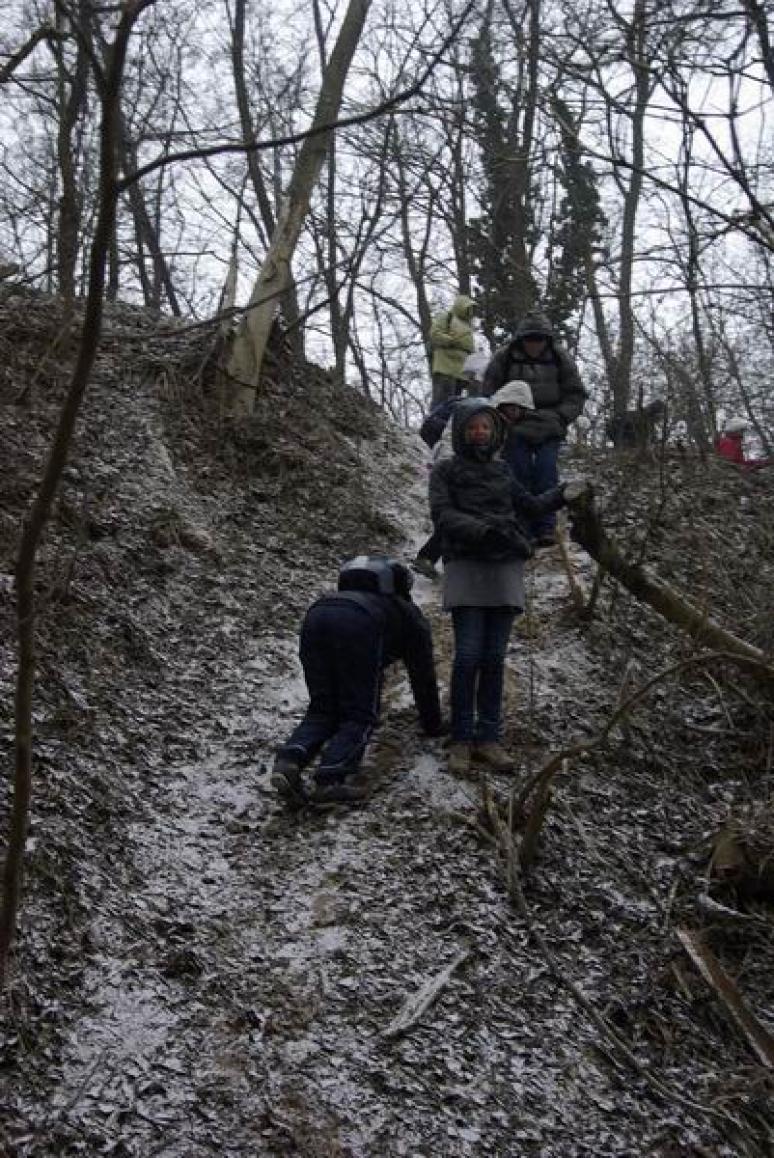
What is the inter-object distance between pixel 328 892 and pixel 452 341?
298 inches

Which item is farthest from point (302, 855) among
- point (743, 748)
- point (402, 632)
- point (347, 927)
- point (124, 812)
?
point (743, 748)

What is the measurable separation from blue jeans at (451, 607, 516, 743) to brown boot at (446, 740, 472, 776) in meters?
0.03

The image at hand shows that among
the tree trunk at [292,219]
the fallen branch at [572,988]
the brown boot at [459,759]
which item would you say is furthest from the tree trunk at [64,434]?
the tree trunk at [292,219]

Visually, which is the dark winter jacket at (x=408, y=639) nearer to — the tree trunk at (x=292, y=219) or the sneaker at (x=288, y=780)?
the sneaker at (x=288, y=780)

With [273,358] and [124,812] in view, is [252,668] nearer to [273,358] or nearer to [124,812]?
[124,812]

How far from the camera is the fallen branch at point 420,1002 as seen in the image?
359 cm

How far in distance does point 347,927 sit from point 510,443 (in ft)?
15.9

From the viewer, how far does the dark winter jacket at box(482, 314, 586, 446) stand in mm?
7953

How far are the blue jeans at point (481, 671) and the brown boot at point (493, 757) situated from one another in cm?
3

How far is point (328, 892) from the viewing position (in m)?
4.34

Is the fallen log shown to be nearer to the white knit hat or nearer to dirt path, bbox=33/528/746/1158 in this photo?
the white knit hat

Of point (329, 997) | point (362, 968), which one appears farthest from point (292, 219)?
point (329, 997)

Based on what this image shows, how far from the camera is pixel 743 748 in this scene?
5906mm

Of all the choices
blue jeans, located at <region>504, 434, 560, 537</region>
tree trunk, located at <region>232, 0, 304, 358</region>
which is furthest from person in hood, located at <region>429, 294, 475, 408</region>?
tree trunk, located at <region>232, 0, 304, 358</region>
